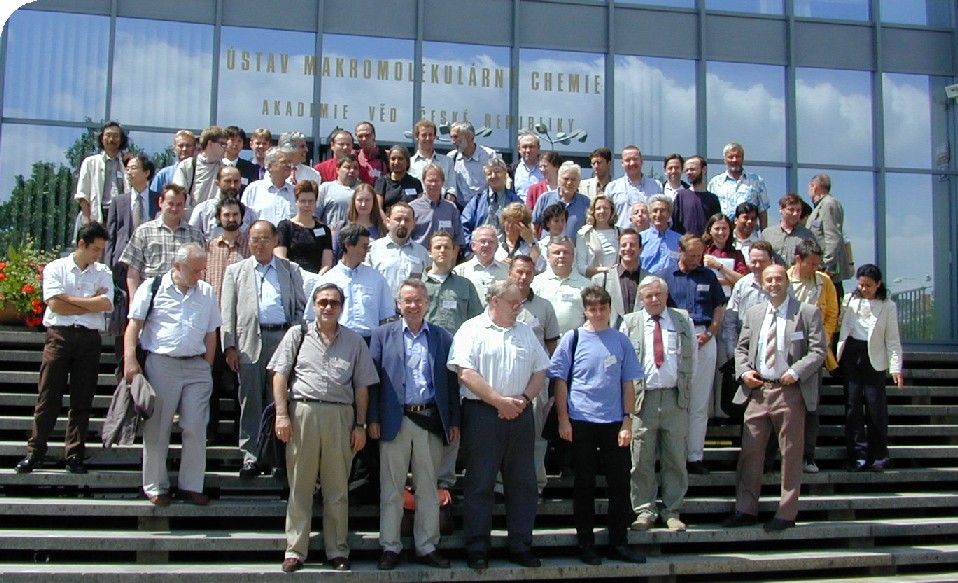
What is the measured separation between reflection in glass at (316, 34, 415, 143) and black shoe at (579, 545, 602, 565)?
307 inches

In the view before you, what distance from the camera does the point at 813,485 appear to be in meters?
8.35

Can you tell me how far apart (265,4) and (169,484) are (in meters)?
8.27

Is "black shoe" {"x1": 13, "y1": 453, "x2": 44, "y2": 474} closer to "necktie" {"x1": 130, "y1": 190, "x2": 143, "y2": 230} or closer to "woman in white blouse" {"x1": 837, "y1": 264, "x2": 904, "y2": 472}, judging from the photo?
"necktie" {"x1": 130, "y1": 190, "x2": 143, "y2": 230}

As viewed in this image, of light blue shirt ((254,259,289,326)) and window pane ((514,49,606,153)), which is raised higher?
window pane ((514,49,606,153))

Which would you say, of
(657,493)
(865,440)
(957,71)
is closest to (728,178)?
(865,440)

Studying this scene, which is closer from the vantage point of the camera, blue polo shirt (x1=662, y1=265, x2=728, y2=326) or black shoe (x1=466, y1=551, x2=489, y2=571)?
black shoe (x1=466, y1=551, x2=489, y2=571)

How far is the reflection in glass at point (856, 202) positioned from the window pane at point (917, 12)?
2470 millimetres

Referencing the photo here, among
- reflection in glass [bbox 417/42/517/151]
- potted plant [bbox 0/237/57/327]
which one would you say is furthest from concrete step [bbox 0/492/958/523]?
reflection in glass [bbox 417/42/517/151]

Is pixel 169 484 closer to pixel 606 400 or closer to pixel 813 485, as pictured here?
pixel 606 400

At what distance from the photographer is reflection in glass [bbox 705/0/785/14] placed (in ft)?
47.4

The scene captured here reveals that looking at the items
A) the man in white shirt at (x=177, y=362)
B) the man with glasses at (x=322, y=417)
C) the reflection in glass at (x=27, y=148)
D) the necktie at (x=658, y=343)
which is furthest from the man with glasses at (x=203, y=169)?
the necktie at (x=658, y=343)

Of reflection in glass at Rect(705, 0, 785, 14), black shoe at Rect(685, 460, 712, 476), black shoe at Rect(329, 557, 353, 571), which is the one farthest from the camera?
reflection in glass at Rect(705, 0, 785, 14)

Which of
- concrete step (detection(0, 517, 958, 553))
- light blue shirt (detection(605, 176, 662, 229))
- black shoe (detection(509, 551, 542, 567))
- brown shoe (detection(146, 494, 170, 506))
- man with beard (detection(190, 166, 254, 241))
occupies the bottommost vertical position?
black shoe (detection(509, 551, 542, 567))

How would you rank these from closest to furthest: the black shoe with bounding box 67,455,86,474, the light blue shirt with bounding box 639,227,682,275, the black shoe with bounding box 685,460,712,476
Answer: the black shoe with bounding box 67,455,86,474, the black shoe with bounding box 685,460,712,476, the light blue shirt with bounding box 639,227,682,275
